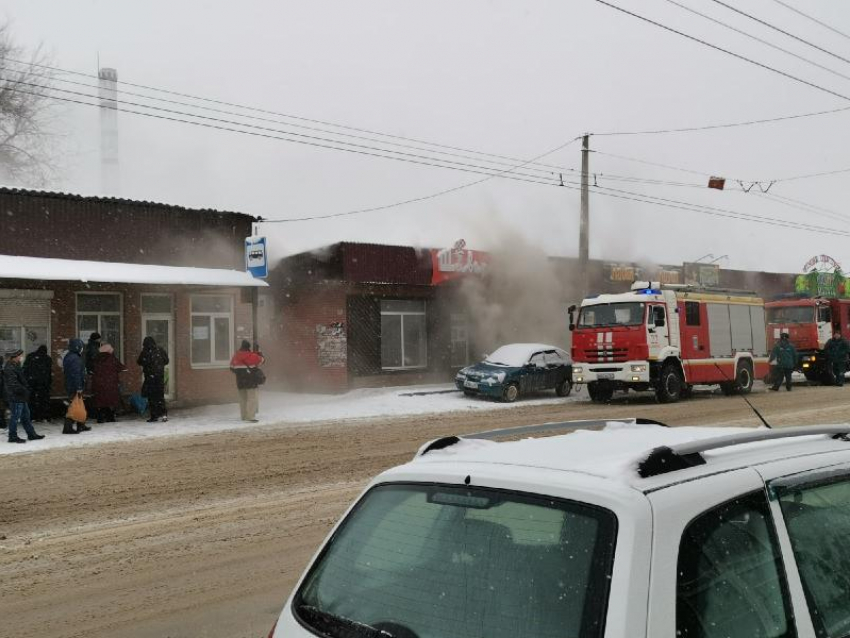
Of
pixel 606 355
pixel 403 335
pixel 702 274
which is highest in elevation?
pixel 702 274

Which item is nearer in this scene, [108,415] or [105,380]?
[105,380]

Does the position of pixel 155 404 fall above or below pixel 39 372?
below

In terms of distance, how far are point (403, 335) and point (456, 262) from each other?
3318 mm

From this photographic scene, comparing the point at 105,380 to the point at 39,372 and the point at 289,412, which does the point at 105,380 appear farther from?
the point at 289,412

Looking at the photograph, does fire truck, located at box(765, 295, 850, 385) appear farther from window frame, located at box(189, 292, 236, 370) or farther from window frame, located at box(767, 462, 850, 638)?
window frame, located at box(767, 462, 850, 638)

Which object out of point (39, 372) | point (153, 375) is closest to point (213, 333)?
point (153, 375)

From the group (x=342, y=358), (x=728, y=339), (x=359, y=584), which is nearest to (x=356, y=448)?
(x=359, y=584)

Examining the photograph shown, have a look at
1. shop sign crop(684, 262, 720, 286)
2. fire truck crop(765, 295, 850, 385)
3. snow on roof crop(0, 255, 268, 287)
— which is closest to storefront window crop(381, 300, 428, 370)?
snow on roof crop(0, 255, 268, 287)

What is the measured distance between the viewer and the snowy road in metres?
5.19

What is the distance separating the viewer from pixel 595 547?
194cm

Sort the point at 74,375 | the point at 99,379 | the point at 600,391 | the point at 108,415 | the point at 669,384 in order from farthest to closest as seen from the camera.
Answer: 1. the point at 600,391
2. the point at 669,384
3. the point at 108,415
4. the point at 99,379
5. the point at 74,375

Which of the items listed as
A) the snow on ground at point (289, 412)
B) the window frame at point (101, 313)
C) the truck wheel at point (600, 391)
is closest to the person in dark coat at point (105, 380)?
the snow on ground at point (289, 412)

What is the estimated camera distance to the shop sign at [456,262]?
1067 inches

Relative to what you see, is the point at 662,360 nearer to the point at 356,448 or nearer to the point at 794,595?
the point at 356,448
